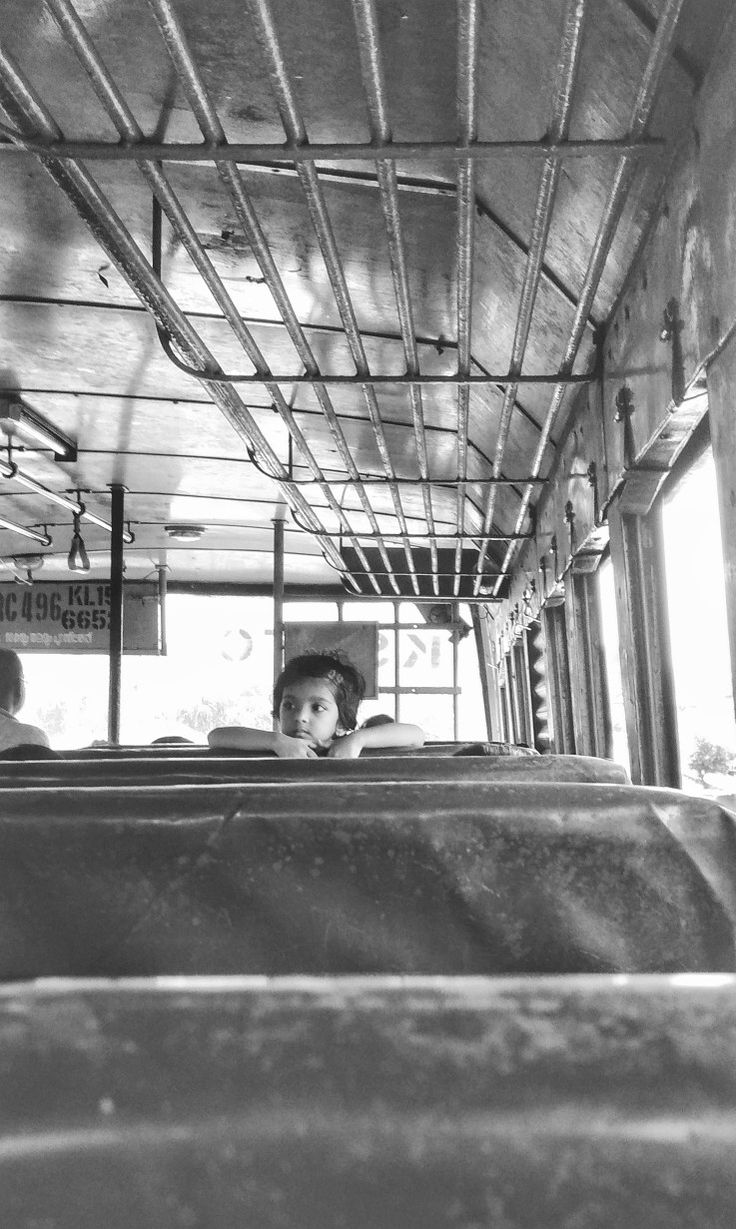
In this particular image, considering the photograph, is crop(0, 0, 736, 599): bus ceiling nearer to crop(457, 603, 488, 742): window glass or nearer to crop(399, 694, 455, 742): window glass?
crop(457, 603, 488, 742): window glass

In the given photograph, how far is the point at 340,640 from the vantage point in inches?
382

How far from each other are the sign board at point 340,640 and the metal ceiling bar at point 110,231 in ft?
17.5

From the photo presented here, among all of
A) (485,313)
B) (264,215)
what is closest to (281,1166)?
(264,215)

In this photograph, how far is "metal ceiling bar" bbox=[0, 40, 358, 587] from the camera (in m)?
2.06

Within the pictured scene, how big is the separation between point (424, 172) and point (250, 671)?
8.53 m

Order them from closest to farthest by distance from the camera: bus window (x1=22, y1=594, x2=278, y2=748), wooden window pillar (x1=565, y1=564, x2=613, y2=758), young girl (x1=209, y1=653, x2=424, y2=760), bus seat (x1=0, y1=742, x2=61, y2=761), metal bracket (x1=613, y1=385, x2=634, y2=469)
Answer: bus seat (x1=0, y1=742, x2=61, y2=761), metal bracket (x1=613, y1=385, x2=634, y2=469), young girl (x1=209, y1=653, x2=424, y2=760), wooden window pillar (x1=565, y1=564, x2=613, y2=758), bus window (x1=22, y1=594, x2=278, y2=748)

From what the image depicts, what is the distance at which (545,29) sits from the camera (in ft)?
7.80

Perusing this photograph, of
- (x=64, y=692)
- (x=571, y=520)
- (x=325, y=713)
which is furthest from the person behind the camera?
(x=64, y=692)

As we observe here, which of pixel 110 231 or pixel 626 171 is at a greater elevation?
pixel 110 231

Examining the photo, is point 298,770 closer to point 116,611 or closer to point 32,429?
point 32,429

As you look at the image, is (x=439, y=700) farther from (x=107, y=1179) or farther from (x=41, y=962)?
(x=107, y=1179)

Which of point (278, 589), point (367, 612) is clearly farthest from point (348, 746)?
point (367, 612)

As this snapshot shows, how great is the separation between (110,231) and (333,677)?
2105 mm

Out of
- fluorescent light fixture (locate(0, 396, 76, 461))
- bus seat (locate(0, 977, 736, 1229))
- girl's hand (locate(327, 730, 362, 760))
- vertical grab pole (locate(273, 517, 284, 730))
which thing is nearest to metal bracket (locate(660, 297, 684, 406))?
girl's hand (locate(327, 730, 362, 760))
